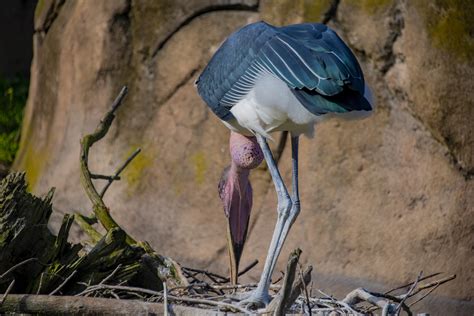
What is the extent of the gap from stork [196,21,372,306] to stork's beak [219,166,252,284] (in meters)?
0.28

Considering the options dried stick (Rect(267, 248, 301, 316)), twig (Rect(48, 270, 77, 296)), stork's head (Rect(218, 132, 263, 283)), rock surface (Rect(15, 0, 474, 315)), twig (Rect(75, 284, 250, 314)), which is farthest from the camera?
rock surface (Rect(15, 0, 474, 315))

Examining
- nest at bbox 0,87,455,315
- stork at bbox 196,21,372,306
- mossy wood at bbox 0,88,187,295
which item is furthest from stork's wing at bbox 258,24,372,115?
mossy wood at bbox 0,88,187,295

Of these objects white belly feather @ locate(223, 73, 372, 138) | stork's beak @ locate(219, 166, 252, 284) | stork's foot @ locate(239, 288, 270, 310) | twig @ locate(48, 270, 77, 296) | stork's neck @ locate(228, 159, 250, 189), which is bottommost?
stork's foot @ locate(239, 288, 270, 310)

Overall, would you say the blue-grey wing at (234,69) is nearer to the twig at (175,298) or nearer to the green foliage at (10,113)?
the twig at (175,298)

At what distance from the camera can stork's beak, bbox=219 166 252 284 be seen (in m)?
4.31

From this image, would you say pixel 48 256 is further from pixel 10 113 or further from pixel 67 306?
pixel 10 113

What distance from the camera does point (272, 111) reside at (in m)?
3.56

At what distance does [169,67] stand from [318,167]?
2.98ft

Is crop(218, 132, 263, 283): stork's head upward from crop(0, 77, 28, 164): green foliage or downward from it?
downward

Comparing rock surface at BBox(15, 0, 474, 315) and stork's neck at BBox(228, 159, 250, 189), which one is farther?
rock surface at BBox(15, 0, 474, 315)

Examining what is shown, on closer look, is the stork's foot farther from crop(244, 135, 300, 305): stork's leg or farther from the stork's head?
the stork's head

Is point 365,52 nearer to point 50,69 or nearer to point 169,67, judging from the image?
point 169,67

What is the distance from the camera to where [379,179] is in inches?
215

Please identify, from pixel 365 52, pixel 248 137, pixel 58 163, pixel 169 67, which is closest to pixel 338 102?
pixel 248 137
